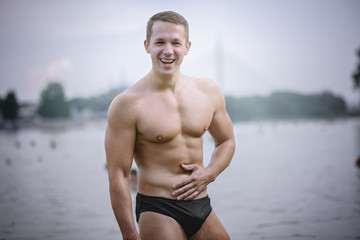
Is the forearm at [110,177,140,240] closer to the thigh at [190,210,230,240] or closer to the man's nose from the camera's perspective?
the thigh at [190,210,230,240]

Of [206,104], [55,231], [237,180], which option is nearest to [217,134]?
[206,104]

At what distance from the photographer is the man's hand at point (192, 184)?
7.54 ft

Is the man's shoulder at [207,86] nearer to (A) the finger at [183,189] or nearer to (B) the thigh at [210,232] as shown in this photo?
(A) the finger at [183,189]

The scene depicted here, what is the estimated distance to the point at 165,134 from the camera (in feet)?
7.50

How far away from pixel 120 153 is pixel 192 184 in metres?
0.47

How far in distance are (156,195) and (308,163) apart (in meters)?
17.7

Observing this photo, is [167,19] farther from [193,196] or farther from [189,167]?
[193,196]

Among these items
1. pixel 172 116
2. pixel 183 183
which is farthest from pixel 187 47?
pixel 183 183

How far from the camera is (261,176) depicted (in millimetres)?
14734

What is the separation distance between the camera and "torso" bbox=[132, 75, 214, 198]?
2.28 m

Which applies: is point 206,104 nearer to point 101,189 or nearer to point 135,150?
point 135,150

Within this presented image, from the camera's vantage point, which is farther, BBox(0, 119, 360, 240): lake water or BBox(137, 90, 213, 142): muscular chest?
BBox(0, 119, 360, 240): lake water

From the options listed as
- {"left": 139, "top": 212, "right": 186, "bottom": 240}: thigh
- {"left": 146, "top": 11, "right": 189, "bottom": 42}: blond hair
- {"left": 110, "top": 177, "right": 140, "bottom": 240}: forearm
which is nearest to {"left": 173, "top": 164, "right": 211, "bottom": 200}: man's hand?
{"left": 139, "top": 212, "right": 186, "bottom": 240}: thigh

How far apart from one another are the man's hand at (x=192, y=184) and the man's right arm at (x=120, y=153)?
302 mm
